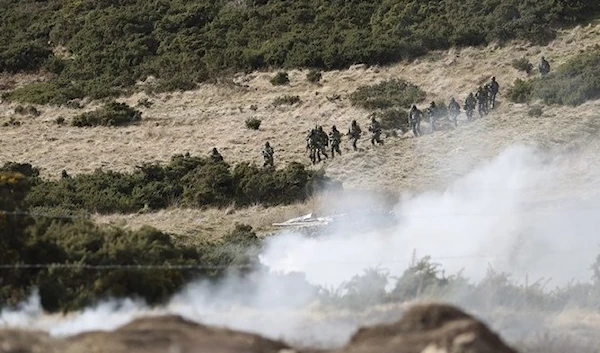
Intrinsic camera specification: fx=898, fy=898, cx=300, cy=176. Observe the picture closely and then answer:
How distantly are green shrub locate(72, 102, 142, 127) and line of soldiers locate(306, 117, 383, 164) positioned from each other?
12.2 meters

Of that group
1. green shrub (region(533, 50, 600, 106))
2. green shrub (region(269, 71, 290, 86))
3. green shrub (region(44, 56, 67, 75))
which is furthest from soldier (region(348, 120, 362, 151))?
green shrub (region(44, 56, 67, 75))

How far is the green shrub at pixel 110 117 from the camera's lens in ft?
136

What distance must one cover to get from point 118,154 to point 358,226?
50.0 ft

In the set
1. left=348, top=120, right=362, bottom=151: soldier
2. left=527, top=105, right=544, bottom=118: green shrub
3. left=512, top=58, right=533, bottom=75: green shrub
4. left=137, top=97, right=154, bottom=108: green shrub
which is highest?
left=137, top=97, right=154, bottom=108: green shrub

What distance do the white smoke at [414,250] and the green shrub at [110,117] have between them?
1766cm

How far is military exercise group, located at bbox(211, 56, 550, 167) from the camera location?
31.8m

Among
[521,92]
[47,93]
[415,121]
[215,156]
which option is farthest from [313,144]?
[47,93]

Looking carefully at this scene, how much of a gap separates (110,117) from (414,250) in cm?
2636

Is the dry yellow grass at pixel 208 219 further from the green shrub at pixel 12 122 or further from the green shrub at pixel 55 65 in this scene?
the green shrub at pixel 55 65

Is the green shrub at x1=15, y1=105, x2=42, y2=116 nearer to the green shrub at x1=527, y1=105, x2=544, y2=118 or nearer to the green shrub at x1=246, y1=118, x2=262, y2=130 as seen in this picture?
the green shrub at x1=246, y1=118, x2=262, y2=130

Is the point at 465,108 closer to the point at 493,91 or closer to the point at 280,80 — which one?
the point at 493,91

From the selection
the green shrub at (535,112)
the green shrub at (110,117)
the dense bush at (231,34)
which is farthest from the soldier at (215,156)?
the dense bush at (231,34)

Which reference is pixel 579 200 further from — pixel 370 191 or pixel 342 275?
pixel 342 275

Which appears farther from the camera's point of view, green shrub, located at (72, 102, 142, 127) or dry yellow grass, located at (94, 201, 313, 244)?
green shrub, located at (72, 102, 142, 127)
